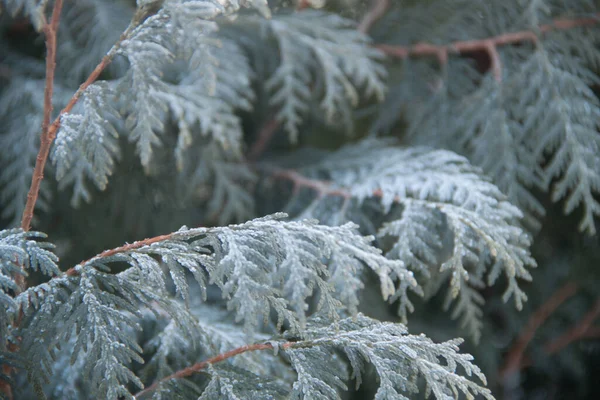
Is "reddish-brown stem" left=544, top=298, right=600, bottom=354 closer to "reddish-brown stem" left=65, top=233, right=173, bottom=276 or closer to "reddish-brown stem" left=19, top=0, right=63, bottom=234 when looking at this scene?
"reddish-brown stem" left=65, top=233, right=173, bottom=276

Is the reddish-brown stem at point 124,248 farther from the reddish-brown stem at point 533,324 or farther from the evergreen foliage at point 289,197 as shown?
the reddish-brown stem at point 533,324

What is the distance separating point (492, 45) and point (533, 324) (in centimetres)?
110

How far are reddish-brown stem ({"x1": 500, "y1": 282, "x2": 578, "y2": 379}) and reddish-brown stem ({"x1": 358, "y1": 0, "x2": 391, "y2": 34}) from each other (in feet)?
4.04

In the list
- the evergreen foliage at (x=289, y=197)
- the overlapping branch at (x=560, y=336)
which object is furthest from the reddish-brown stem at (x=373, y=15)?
the overlapping branch at (x=560, y=336)

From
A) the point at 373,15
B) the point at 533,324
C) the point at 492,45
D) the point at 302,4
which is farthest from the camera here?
the point at 533,324

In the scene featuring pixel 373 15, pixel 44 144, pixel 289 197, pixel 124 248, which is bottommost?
pixel 289 197

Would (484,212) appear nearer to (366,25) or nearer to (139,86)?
(139,86)

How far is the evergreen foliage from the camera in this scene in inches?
35.2

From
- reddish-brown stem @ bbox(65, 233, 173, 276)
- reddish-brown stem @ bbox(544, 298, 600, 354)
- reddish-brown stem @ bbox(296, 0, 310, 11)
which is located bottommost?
reddish-brown stem @ bbox(544, 298, 600, 354)

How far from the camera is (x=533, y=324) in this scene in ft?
6.95

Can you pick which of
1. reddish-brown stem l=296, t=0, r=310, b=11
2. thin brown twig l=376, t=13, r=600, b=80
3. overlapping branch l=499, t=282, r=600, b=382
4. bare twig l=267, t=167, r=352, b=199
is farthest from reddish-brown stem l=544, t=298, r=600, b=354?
reddish-brown stem l=296, t=0, r=310, b=11

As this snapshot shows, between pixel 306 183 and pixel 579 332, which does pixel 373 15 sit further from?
pixel 579 332

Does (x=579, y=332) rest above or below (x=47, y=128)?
below

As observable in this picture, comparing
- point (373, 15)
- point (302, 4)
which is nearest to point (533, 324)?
point (373, 15)
